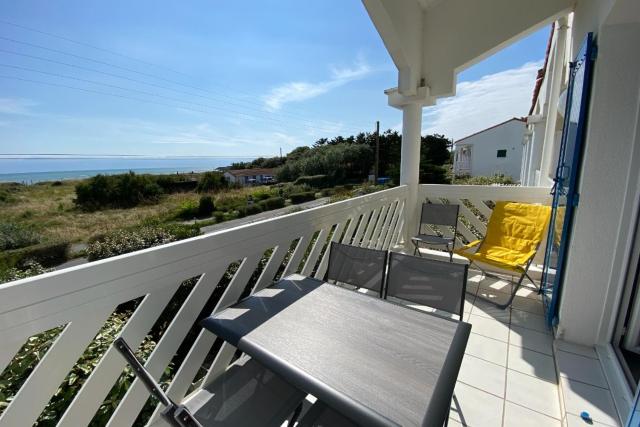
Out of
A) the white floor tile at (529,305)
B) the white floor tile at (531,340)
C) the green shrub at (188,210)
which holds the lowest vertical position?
the white floor tile at (531,340)

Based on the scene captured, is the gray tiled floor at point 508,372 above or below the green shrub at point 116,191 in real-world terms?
below

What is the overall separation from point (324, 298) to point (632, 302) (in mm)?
1992

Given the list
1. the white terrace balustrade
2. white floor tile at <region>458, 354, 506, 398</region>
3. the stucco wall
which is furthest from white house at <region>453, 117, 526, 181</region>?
the white terrace balustrade

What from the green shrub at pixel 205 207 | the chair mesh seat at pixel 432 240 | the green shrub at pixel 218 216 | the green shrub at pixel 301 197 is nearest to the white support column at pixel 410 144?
the chair mesh seat at pixel 432 240

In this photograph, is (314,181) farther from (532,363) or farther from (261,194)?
(532,363)

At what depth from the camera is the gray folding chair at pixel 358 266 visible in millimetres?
1899

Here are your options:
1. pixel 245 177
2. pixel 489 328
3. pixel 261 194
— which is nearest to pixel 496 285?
pixel 489 328

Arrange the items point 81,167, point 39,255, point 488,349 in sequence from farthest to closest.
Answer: point 81,167 → point 39,255 → point 488,349

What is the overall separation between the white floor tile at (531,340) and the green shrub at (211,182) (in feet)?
23.5

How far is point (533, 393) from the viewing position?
5.51 feet

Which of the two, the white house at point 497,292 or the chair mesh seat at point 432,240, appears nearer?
the white house at point 497,292

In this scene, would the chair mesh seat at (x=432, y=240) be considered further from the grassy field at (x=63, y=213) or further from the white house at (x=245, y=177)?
the white house at (x=245, y=177)

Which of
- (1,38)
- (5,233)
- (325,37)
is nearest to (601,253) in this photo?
(325,37)

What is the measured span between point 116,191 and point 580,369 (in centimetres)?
841
